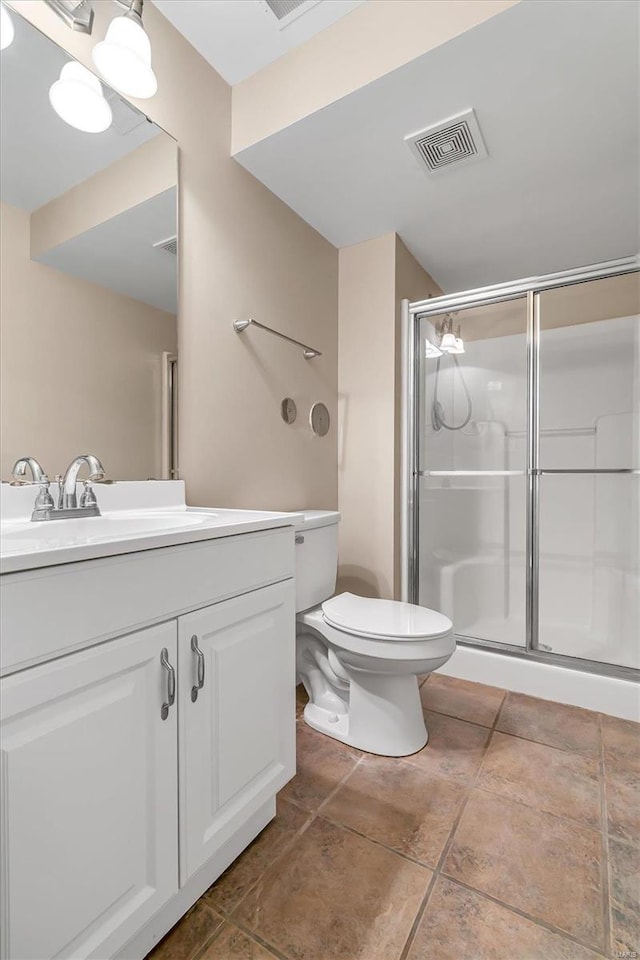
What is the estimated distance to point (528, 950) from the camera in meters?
0.91

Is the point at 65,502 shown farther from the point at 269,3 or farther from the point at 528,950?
the point at 269,3

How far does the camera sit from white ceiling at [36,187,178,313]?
1280 mm

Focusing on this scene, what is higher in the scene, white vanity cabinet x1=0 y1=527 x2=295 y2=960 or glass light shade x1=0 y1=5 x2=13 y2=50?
glass light shade x1=0 y1=5 x2=13 y2=50

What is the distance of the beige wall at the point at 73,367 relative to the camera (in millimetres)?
1146

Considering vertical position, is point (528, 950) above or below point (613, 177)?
below

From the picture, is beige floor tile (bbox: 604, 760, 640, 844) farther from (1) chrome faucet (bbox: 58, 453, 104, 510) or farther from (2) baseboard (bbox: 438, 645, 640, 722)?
(1) chrome faucet (bbox: 58, 453, 104, 510)

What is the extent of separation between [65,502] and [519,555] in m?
2.06

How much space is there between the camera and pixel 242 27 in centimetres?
149

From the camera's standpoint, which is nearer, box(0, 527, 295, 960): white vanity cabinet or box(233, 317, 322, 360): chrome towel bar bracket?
box(0, 527, 295, 960): white vanity cabinet

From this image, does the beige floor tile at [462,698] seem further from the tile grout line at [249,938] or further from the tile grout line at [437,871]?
the tile grout line at [249,938]

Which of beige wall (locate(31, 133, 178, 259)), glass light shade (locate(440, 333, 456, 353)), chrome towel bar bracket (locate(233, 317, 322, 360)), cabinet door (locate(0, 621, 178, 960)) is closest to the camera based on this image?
cabinet door (locate(0, 621, 178, 960))

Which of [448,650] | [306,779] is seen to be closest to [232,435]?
[448,650]

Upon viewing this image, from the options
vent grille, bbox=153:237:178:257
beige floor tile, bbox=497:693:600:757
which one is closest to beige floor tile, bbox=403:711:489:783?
beige floor tile, bbox=497:693:600:757

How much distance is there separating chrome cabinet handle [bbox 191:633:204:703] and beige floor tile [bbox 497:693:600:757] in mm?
1310
